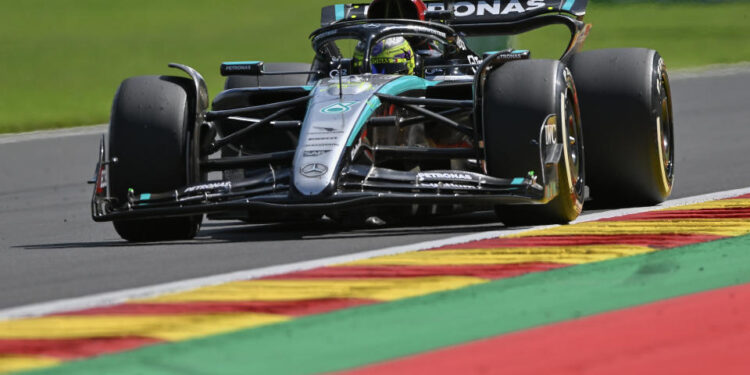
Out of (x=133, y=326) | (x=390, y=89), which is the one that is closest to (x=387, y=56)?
(x=390, y=89)

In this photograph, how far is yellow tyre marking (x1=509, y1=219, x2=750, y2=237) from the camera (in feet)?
22.3

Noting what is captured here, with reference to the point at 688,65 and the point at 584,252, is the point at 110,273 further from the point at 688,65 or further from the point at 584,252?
the point at 688,65

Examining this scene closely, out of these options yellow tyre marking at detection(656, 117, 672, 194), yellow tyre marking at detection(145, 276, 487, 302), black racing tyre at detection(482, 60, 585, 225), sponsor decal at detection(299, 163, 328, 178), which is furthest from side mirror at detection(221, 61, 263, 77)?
yellow tyre marking at detection(145, 276, 487, 302)

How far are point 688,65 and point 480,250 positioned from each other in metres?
20.4

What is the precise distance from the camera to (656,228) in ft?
22.9

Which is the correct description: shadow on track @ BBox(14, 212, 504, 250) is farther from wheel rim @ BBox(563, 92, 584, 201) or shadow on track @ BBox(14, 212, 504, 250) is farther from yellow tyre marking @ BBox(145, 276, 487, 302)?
yellow tyre marking @ BBox(145, 276, 487, 302)

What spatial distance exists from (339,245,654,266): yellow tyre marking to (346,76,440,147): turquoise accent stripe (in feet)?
4.30

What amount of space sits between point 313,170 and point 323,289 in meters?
2.00

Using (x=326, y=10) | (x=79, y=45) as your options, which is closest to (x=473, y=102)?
(x=326, y=10)

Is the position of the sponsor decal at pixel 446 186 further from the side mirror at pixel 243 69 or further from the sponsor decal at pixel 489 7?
the sponsor decal at pixel 489 7

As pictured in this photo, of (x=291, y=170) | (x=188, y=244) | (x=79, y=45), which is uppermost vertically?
(x=291, y=170)

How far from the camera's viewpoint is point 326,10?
11.5 metres

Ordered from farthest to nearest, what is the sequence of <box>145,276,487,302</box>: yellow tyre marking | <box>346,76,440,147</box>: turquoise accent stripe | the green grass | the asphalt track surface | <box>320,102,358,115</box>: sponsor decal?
the green grass, <box>320,102,358,115</box>: sponsor decal, <box>346,76,440,147</box>: turquoise accent stripe, the asphalt track surface, <box>145,276,487,302</box>: yellow tyre marking

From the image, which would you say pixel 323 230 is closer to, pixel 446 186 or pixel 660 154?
pixel 446 186
